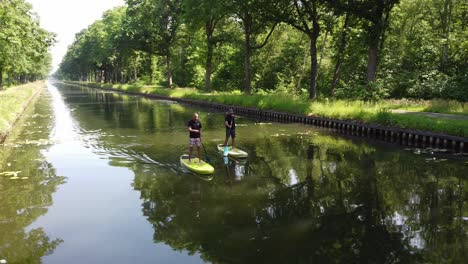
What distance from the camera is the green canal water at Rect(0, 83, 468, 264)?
9383mm

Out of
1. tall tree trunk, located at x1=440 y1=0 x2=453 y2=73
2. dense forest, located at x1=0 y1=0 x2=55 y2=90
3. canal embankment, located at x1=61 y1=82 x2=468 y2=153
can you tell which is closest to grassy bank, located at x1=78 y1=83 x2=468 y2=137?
canal embankment, located at x1=61 y1=82 x2=468 y2=153

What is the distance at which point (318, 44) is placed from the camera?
52.9 meters

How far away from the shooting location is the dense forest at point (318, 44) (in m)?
32.8

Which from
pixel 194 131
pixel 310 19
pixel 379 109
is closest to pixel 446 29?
pixel 310 19

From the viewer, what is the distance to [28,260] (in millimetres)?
9164

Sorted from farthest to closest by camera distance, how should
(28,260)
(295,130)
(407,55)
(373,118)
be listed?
1. (407,55)
2. (295,130)
3. (373,118)
4. (28,260)

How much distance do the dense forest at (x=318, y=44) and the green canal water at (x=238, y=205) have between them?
45.6 ft

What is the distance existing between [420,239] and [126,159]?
14085 mm

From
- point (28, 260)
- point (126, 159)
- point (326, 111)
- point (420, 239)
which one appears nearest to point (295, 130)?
point (326, 111)

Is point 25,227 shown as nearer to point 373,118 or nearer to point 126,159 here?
point 126,159

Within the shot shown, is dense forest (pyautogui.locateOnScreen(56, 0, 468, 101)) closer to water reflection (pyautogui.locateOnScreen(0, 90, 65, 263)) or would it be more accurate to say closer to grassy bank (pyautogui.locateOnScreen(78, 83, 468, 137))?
grassy bank (pyautogui.locateOnScreen(78, 83, 468, 137))

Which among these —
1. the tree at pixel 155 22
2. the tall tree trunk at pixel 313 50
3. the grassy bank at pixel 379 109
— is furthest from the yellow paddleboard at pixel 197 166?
the tree at pixel 155 22

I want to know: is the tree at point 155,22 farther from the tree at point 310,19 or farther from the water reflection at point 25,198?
→ the water reflection at point 25,198

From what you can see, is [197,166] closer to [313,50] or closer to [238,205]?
[238,205]
